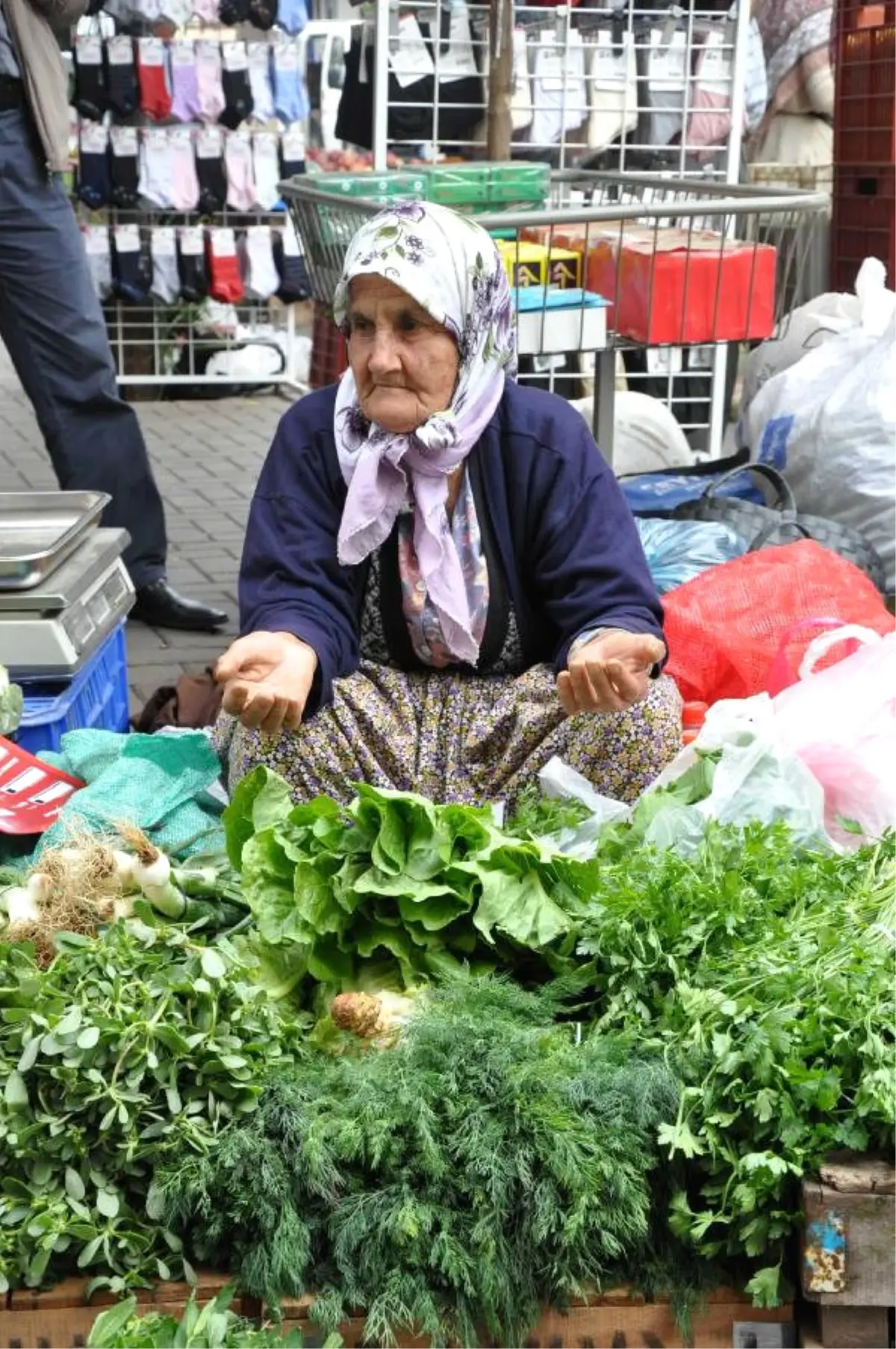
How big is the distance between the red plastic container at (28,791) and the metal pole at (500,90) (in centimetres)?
354

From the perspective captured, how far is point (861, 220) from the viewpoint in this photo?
6.27m

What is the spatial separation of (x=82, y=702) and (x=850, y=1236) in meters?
2.00

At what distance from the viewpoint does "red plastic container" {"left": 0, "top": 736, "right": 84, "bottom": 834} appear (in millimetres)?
2854

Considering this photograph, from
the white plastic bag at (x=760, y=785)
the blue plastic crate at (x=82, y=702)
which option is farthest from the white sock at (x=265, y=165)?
the white plastic bag at (x=760, y=785)

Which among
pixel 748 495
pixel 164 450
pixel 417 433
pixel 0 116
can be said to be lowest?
pixel 164 450

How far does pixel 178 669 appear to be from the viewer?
4.81m

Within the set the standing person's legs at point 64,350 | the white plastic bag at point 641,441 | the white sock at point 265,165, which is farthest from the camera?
the white sock at point 265,165

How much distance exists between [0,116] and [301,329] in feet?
20.6

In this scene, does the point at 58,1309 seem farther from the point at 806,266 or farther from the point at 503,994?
the point at 806,266

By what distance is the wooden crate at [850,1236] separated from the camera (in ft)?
6.04

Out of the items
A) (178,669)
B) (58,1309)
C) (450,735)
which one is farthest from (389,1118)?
(178,669)

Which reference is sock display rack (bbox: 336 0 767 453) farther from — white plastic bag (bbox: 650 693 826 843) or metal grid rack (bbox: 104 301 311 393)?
white plastic bag (bbox: 650 693 826 843)

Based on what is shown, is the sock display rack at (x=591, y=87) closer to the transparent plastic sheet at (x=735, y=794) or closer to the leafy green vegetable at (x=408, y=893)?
the transparent plastic sheet at (x=735, y=794)

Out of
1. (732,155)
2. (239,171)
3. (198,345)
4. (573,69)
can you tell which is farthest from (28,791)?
(198,345)
